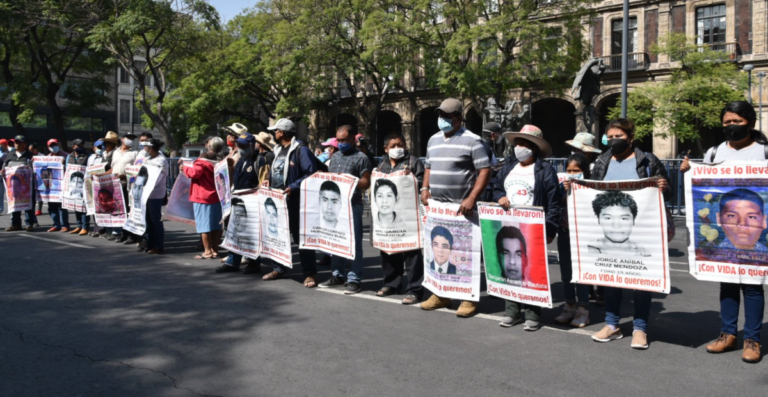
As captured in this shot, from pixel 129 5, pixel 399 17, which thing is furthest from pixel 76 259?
pixel 399 17

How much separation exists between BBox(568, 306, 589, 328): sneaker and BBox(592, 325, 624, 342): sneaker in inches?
17.2

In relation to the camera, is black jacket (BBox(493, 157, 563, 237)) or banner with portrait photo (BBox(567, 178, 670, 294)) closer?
banner with portrait photo (BBox(567, 178, 670, 294))

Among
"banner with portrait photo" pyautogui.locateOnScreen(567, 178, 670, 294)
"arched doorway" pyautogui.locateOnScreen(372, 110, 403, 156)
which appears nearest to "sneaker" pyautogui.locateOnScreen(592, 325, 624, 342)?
"banner with portrait photo" pyautogui.locateOnScreen(567, 178, 670, 294)

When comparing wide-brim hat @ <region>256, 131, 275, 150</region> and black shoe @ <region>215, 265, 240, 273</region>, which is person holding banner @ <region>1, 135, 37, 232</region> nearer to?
black shoe @ <region>215, 265, 240, 273</region>

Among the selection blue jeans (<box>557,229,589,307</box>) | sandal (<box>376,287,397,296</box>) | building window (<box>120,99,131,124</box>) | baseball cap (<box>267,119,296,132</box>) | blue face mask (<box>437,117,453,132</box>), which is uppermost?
building window (<box>120,99,131,124</box>)

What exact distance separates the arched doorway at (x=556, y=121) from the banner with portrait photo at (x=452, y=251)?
111 feet

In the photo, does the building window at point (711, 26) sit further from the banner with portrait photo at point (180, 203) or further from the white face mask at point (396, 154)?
the white face mask at point (396, 154)

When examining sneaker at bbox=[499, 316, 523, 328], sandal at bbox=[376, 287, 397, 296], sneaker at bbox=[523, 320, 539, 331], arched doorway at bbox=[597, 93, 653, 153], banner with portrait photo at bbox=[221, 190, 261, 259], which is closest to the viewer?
sneaker at bbox=[523, 320, 539, 331]

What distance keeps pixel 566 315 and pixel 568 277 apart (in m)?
0.36

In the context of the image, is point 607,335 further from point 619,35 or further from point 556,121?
point 556,121

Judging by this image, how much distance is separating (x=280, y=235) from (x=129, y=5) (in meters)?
19.2

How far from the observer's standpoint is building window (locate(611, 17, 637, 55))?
35.8m

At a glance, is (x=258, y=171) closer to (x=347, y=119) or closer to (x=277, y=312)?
(x=277, y=312)

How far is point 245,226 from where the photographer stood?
8734mm
